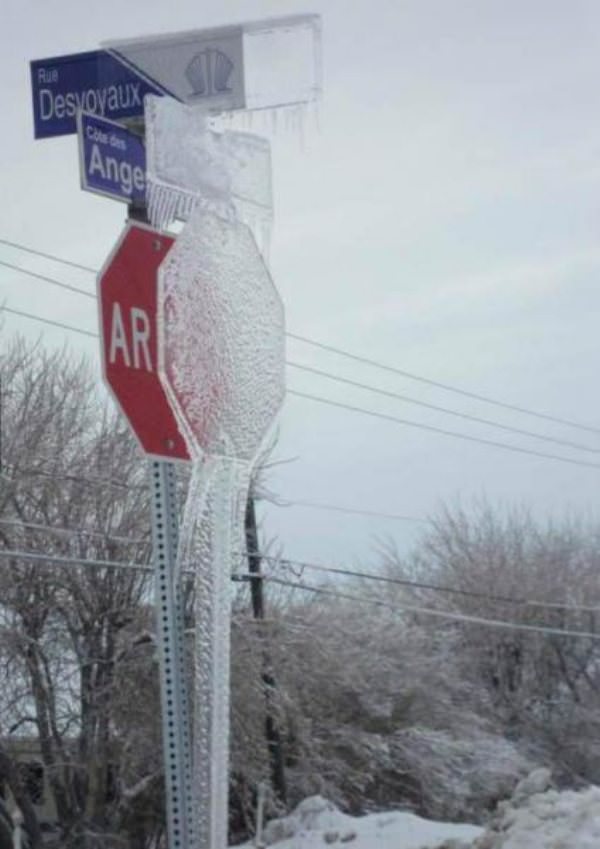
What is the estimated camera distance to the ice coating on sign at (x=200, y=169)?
290 cm

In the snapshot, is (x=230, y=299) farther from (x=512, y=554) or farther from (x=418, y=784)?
(x=512, y=554)

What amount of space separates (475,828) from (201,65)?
19853 mm

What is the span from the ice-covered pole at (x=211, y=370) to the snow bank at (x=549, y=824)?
40.1 feet

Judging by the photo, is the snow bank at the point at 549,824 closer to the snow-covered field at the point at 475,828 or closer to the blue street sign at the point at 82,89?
the snow-covered field at the point at 475,828

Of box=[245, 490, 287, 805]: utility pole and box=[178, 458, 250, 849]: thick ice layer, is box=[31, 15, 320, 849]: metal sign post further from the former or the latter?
box=[245, 490, 287, 805]: utility pole

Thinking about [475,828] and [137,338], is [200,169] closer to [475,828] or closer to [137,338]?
[137,338]

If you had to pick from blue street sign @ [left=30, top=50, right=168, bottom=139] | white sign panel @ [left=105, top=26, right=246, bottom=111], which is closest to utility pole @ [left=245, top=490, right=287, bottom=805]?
blue street sign @ [left=30, top=50, right=168, bottom=139]

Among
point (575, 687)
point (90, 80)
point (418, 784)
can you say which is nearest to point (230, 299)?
point (90, 80)

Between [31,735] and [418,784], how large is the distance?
28.0 ft

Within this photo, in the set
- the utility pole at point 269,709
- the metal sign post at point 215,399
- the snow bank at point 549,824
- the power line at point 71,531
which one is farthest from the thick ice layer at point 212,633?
the utility pole at point 269,709

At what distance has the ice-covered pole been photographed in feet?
8.78

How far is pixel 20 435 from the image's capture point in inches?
808

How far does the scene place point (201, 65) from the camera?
309 cm

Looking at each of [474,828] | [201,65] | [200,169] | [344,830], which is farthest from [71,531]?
[200,169]
